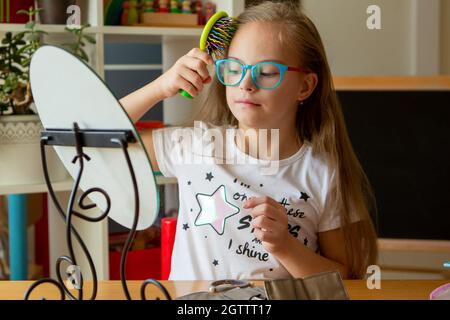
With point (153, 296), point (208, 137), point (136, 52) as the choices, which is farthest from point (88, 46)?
point (153, 296)

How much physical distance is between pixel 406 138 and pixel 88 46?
0.82 metres

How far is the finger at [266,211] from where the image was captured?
69 cm

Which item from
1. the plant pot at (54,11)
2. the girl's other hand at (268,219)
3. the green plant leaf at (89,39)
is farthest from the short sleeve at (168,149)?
the plant pot at (54,11)

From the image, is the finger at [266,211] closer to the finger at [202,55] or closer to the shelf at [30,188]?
the finger at [202,55]

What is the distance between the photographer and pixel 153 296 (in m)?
0.65

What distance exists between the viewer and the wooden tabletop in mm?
655

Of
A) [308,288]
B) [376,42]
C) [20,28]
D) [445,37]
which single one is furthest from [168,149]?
[445,37]

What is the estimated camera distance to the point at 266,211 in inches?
27.1

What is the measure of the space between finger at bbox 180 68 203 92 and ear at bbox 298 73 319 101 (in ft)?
0.69

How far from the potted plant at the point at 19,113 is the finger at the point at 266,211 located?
2.54ft

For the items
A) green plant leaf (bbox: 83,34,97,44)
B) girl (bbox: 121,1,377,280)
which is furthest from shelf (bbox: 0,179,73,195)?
girl (bbox: 121,1,377,280)

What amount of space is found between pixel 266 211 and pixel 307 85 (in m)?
0.28

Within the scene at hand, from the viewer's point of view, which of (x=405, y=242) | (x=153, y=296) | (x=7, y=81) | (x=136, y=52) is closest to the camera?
(x=153, y=296)

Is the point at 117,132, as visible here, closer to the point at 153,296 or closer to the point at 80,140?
the point at 80,140
